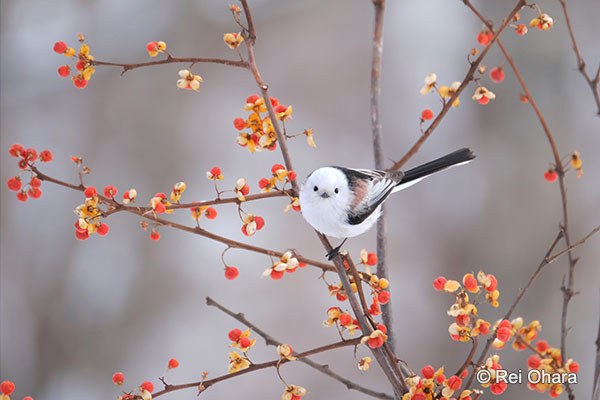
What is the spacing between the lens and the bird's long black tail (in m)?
0.63

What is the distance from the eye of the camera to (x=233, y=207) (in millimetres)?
1268

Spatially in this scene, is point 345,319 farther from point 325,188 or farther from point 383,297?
point 325,188

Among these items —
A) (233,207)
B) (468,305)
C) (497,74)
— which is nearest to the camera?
(468,305)

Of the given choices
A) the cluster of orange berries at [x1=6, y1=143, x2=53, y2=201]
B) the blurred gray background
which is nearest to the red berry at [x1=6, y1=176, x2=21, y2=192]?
the cluster of orange berries at [x1=6, y1=143, x2=53, y2=201]

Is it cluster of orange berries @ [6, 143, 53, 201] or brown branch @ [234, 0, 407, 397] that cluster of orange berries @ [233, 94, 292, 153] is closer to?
brown branch @ [234, 0, 407, 397]

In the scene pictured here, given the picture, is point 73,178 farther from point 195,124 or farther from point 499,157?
point 499,157

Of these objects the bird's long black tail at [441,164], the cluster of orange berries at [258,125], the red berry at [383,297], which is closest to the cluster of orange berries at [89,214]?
the cluster of orange berries at [258,125]

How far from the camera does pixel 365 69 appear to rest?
1419 mm

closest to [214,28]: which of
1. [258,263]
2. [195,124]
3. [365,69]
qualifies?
[195,124]

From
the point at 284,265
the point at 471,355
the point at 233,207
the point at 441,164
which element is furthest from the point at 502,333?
the point at 233,207

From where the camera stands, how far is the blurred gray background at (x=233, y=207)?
1.17 meters

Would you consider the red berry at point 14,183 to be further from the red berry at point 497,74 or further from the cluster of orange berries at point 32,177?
the red berry at point 497,74

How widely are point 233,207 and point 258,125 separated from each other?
31.4 inches

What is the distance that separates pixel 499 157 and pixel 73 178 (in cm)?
96
